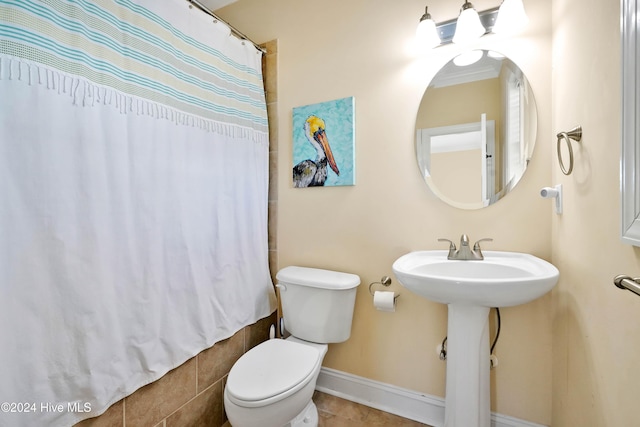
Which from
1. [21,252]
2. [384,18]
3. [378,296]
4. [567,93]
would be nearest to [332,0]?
[384,18]

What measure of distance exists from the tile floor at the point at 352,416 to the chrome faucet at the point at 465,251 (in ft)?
3.00

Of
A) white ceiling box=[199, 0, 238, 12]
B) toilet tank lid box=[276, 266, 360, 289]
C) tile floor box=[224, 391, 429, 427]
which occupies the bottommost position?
tile floor box=[224, 391, 429, 427]

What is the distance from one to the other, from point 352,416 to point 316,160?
4.76 feet

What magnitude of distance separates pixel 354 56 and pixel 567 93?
1.03 m

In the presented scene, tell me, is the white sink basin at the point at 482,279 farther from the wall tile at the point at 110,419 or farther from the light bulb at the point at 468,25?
the wall tile at the point at 110,419

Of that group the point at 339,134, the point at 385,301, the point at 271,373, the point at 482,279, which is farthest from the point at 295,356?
the point at 339,134

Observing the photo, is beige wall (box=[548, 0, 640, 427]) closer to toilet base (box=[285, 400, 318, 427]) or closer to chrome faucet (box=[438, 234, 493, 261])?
chrome faucet (box=[438, 234, 493, 261])

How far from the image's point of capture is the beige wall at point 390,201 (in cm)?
128

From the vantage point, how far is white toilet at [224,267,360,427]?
3.59 feet

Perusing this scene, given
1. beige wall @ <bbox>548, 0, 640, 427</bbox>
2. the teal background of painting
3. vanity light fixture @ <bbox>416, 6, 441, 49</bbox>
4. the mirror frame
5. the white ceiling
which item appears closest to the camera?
the mirror frame

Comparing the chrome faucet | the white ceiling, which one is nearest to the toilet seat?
the chrome faucet

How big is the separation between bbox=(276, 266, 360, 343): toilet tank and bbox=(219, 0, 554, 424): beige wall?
14cm

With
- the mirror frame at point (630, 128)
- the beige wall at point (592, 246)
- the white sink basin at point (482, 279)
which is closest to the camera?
the mirror frame at point (630, 128)

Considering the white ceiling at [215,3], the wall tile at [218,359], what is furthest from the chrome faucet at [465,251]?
the white ceiling at [215,3]
